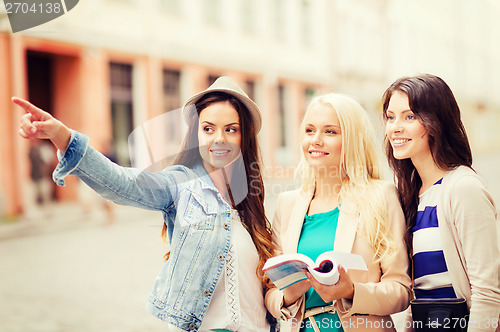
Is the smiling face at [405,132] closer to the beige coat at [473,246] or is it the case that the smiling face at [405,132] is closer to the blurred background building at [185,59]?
the beige coat at [473,246]

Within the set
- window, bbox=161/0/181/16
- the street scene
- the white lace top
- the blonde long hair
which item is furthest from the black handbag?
window, bbox=161/0/181/16

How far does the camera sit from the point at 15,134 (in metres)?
12.0

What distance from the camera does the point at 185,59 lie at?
1584 cm

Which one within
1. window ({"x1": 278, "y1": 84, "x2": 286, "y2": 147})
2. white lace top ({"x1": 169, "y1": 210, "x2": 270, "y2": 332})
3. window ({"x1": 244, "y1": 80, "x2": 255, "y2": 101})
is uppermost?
white lace top ({"x1": 169, "y1": 210, "x2": 270, "y2": 332})

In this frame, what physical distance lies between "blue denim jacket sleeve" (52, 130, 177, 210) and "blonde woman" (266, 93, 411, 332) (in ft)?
1.75

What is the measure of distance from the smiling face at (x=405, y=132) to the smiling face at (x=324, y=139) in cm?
21

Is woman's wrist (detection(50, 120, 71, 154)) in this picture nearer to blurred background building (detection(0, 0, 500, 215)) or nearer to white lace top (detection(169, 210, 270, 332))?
white lace top (detection(169, 210, 270, 332))

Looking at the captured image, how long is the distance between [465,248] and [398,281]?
0.87 feet

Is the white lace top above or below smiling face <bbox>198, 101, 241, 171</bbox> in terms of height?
below

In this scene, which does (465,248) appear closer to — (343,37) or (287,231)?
(287,231)

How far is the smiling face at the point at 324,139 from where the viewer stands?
2203mm

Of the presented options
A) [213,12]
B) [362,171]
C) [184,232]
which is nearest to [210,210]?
[184,232]

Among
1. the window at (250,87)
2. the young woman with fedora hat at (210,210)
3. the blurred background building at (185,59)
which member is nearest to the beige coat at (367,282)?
the young woman with fedora hat at (210,210)

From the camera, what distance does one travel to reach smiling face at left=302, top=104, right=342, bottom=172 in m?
2.20
